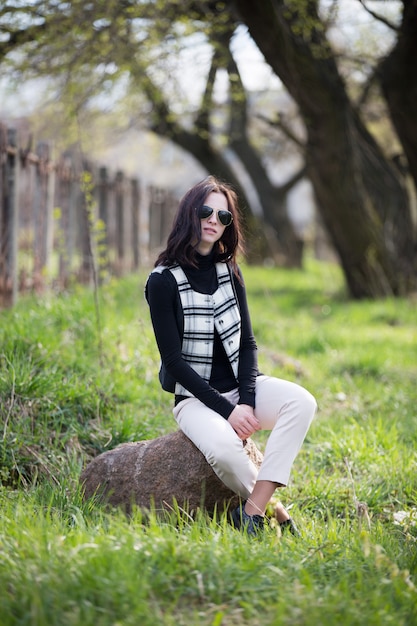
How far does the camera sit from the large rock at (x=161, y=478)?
3531 millimetres

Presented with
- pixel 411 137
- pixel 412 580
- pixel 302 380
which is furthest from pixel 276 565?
pixel 411 137

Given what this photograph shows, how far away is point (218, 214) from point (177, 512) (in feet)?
4.76

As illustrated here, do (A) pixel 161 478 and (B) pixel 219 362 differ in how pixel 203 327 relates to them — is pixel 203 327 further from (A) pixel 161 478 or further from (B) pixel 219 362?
(A) pixel 161 478

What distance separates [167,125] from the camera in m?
15.6

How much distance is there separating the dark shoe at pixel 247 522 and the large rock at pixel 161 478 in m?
0.19

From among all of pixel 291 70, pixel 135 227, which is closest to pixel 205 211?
pixel 291 70

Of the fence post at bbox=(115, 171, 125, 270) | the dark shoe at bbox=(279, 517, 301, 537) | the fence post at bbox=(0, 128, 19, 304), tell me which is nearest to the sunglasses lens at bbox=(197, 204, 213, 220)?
the dark shoe at bbox=(279, 517, 301, 537)

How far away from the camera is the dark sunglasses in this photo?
3.64 metres

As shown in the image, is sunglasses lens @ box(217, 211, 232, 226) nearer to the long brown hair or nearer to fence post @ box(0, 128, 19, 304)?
the long brown hair

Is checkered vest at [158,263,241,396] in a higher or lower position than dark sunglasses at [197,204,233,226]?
lower

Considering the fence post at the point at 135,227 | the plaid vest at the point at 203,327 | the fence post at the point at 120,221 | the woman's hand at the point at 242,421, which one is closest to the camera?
the woman's hand at the point at 242,421

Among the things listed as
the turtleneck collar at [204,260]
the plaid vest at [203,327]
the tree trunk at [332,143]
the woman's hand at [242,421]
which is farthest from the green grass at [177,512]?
the tree trunk at [332,143]

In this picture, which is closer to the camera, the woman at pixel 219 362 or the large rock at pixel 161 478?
the woman at pixel 219 362

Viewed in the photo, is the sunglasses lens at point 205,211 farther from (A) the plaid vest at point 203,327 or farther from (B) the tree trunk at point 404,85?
(B) the tree trunk at point 404,85
